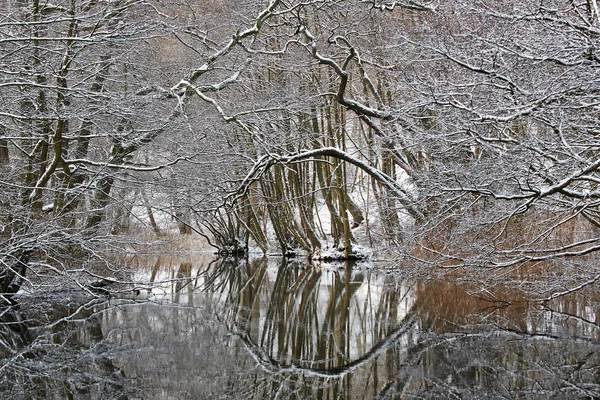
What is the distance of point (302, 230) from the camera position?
20.8m

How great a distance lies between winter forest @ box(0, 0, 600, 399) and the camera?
5387 mm

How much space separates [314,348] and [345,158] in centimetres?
692

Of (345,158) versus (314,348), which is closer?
(314,348)

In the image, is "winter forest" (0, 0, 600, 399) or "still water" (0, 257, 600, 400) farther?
"winter forest" (0, 0, 600, 399)

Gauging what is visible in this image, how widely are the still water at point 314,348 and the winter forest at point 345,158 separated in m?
0.04

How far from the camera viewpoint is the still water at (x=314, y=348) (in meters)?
4.62

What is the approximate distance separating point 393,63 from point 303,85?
3.82 metres

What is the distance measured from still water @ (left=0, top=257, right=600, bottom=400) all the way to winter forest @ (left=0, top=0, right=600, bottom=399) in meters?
0.04

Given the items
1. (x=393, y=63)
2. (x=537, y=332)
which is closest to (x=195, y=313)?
(x=537, y=332)

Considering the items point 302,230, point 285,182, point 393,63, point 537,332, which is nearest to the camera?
point 537,332

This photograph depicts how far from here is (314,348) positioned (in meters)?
6.11

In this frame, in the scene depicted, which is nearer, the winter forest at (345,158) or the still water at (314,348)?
the still water at (314,348)

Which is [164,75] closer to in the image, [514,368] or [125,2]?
[125,2]

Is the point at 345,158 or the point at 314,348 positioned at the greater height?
the point at 345,158
